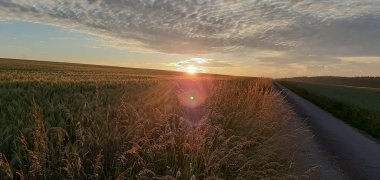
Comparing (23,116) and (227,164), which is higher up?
(23,116)

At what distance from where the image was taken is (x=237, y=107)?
35.2 feet

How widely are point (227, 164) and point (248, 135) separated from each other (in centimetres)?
256

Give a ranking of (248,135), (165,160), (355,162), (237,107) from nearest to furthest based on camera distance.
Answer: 1. (165,160)
2. (248,135)
3. (355,162)
4. (237,107)

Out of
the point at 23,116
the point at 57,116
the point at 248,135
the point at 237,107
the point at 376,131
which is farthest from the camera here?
the point at 376,131

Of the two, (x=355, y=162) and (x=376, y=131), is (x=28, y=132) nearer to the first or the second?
(x=355, y=162)

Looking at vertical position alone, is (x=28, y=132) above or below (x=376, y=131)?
above

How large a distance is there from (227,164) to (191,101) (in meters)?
6.11

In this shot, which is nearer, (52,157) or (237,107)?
(52,157)

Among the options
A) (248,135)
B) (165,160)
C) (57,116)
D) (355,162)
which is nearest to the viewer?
(165,160)

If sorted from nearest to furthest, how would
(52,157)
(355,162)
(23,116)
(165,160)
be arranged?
1. (52,157)
2. (165,160)
3. (23,116)
4. (355,162)

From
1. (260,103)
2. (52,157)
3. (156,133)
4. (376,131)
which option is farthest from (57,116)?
(376,131)

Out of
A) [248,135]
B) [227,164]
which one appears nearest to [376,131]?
[248,135]

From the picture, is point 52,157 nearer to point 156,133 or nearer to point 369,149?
point 156,133

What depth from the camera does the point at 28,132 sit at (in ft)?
19.3
